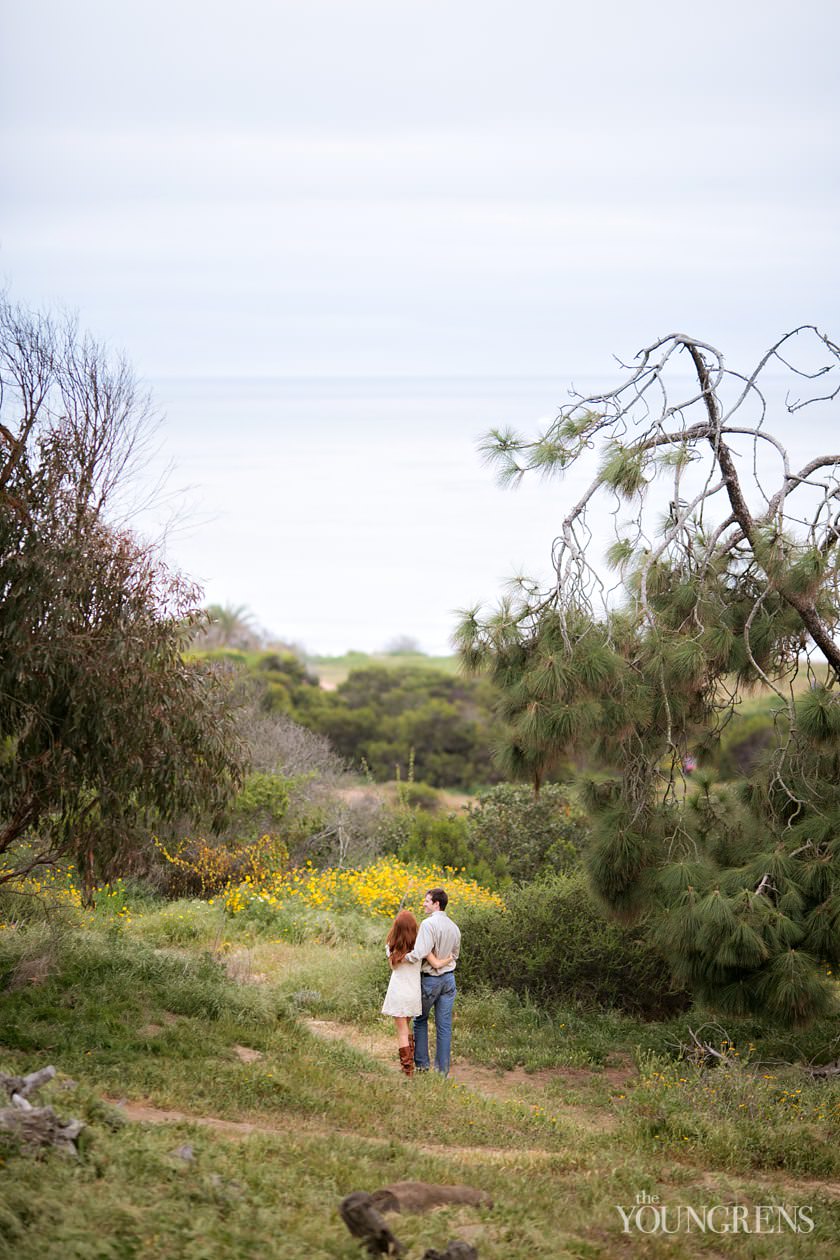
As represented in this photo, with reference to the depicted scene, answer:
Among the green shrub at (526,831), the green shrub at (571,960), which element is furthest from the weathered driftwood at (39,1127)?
the green shrub at (526,831)

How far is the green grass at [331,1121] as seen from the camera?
17.2ft

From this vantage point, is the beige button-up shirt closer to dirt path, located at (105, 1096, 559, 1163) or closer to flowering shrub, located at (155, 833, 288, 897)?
dirt path, located at (105, 1096, 559, 1163)

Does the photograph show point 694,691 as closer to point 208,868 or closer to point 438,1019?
point 438,1019

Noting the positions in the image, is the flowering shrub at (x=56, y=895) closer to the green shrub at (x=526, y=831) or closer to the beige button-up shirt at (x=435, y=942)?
the beige button-up shirt at (x=435, y=942)

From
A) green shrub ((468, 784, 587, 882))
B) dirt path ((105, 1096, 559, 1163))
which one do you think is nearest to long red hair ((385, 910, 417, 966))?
dirt path ((105, 1096, 559, 1163))

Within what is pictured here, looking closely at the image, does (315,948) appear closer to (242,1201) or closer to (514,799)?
(514,799)

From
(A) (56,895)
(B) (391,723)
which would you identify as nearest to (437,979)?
(A) (56,895)

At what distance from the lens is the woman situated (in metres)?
9.34

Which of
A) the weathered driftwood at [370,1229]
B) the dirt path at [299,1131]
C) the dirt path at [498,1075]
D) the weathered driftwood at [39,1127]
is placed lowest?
the dirt path at [498,1075]

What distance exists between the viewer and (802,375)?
9.50m

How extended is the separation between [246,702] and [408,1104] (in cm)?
1322

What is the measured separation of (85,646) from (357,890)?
8833 mm

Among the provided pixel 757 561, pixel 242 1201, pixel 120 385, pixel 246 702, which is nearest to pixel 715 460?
pixel 757 561

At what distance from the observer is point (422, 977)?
9.51 m
